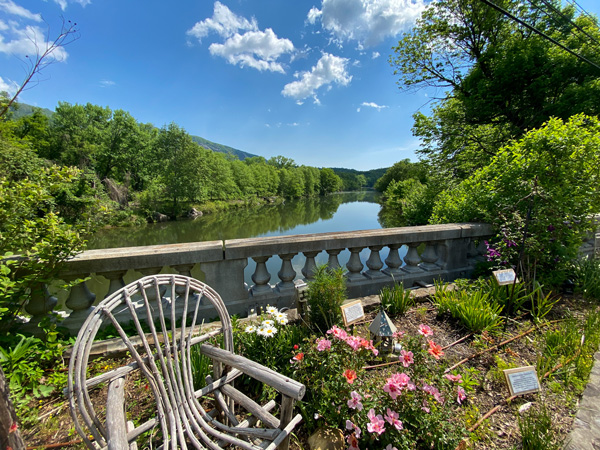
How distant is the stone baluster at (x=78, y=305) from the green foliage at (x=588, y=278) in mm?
5301

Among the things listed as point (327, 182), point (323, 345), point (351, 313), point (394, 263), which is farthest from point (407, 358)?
point (327, 182)

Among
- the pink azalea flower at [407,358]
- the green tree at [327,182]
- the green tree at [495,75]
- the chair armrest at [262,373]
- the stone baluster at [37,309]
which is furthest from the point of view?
the green tree at [327,182]

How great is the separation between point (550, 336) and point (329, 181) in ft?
292

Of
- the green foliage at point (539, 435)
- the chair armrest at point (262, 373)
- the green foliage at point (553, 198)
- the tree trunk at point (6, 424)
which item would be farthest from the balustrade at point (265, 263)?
the green foliage at point (539, 435)

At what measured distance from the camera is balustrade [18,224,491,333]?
2.15 meters

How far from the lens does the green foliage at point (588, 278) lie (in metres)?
2.97

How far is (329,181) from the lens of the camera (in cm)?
8894

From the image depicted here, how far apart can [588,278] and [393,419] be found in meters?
3.68

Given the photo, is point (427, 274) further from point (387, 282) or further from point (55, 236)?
point (55, 236)

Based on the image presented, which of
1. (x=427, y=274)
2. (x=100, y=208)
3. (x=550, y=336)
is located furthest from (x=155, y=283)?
(x=427, y=274)

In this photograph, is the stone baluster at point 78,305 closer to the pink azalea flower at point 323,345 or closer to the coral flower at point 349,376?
the pink azalea flower at point 323,345

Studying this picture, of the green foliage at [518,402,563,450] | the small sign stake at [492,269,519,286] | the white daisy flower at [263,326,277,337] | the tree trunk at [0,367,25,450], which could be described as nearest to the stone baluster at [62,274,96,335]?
the tree trunk at [0,367,25,450]

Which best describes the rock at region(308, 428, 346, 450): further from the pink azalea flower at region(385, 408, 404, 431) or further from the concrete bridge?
the concrete bridge

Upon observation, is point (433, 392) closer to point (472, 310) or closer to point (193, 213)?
point (472, 310)
